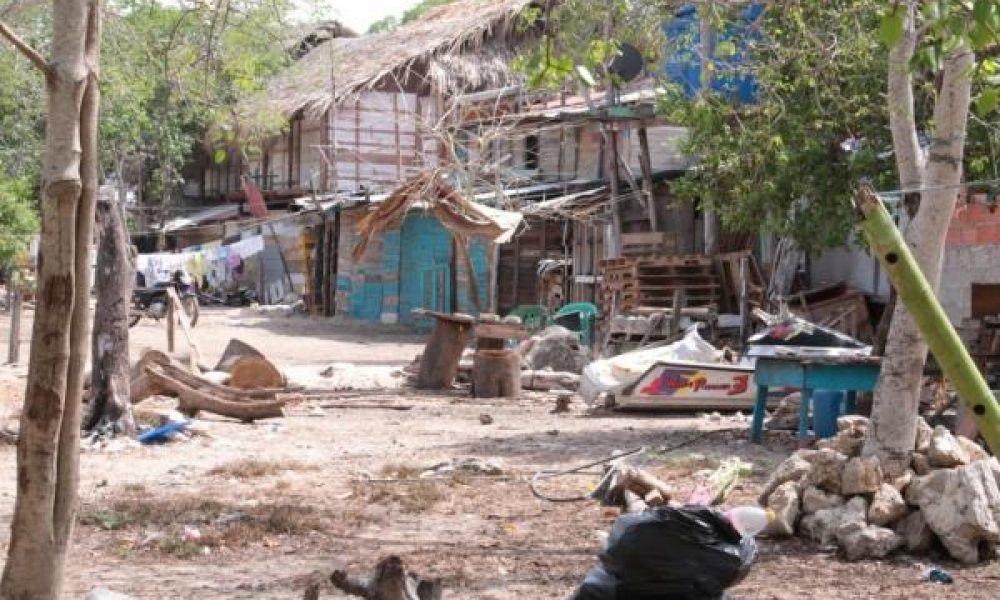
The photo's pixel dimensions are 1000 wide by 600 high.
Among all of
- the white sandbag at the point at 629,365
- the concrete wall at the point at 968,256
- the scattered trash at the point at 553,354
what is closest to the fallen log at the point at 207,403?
the white sandbag at the point at 629,365

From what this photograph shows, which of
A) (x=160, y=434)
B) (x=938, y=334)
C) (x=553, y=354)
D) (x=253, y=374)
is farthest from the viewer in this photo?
(x=553, y=354)

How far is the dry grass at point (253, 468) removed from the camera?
8.88m

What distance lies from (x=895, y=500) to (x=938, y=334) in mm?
5154

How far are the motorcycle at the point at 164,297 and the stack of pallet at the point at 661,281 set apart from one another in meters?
9.72

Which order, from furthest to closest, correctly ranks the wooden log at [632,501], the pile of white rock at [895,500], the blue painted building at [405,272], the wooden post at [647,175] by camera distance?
the blue painted building at [405,272] → the wooden post at [647,175] → the wooden log at [632,501] → the pile of white rock at [895,500]

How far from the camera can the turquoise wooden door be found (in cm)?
2817

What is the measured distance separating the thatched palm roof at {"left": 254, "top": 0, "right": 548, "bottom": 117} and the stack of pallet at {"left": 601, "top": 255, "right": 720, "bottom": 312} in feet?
35.8

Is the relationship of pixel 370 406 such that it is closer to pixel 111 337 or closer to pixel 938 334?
pixel 111 337

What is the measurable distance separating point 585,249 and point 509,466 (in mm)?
14993

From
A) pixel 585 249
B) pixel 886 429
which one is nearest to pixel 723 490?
pixel 886 429

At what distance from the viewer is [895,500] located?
6.63 m

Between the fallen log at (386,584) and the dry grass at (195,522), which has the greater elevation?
the fallen log at (386,584)

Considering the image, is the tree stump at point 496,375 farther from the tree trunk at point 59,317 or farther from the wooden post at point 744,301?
the tree trunk at point 59,317

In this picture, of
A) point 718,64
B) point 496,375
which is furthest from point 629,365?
point 718,64
